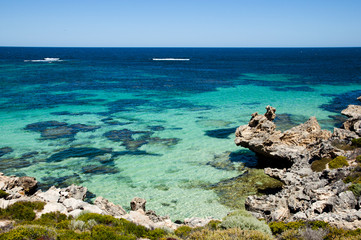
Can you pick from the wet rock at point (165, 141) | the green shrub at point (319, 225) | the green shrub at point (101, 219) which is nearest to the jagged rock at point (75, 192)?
the green shrub at point (101, 219)

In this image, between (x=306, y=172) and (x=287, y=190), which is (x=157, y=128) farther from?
(x=287, y=190)

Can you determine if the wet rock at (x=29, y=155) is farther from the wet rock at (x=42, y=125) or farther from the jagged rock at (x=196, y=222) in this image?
the jagged rock at (x=196, y=222)

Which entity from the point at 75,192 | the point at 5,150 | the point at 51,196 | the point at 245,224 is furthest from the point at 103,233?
the point at 5,150

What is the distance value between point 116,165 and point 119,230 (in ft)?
44.2

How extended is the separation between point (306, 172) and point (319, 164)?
217 cm

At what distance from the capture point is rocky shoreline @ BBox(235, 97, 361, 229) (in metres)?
13.3

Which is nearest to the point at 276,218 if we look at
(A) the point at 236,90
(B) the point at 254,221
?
(B) the point at 254,221

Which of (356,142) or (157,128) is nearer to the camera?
(356,142)

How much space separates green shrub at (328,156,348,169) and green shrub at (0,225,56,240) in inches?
655

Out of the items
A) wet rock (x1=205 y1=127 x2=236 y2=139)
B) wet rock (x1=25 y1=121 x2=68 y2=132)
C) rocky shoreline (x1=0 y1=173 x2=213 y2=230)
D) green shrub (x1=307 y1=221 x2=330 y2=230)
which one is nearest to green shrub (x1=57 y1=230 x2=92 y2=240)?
rocky shoreline (x1=0 y1=173 x2=213 y2=230)

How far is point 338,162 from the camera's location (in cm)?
1881

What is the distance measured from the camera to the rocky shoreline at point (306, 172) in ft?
43.7

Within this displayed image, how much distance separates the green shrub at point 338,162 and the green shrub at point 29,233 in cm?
1663

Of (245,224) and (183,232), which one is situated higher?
(245,224)
